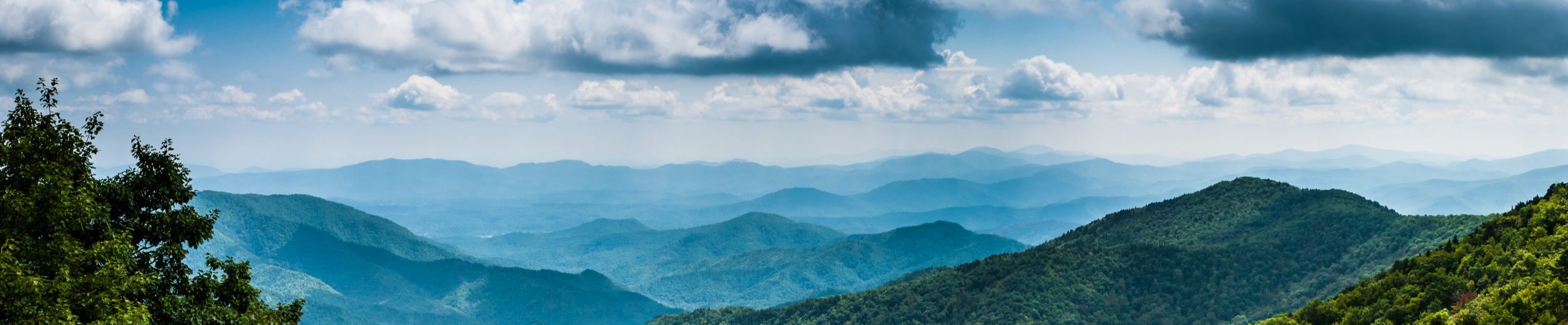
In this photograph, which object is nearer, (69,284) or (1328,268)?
(69,284)

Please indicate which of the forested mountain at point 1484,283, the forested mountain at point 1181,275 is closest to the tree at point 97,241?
the forested mountain at point 1484,283

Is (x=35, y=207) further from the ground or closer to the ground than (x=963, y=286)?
further from the ground

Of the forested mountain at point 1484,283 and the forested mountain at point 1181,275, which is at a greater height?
the forested mountain at point 1484,283

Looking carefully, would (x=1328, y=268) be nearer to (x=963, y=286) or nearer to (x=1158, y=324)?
(x=1158, y=324)

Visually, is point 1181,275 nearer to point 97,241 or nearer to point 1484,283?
point 1484,283

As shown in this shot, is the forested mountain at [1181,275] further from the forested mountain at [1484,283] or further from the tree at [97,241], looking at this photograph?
the tree at [97,241]

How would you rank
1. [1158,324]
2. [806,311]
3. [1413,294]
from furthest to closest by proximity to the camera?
[806,311] < [1158,324] < [1413,294]

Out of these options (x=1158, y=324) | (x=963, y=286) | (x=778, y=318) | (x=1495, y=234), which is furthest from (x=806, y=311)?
(x=1495, y=234)
